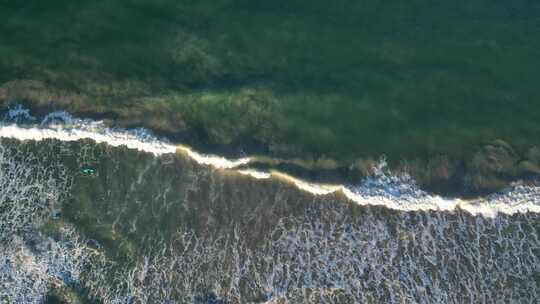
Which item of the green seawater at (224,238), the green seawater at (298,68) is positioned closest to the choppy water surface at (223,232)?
the green seawater at (224,238)

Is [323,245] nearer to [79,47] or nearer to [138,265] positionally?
[138,265]

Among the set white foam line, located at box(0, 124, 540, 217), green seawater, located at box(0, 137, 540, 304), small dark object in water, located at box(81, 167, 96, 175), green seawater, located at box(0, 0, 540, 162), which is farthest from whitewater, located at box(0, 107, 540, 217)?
small dark object in water, located at box(81, 167, 96, 175)

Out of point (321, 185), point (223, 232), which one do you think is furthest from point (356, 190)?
point (223, 232)

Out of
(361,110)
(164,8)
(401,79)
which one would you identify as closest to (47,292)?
(164,8)

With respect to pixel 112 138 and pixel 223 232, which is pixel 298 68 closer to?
pixel 223 232

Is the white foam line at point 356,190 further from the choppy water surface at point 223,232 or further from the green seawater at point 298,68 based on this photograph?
the green seawater at point 298,68

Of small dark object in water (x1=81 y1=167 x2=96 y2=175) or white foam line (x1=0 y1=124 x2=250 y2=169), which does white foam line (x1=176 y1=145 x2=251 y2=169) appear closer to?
white foam line (x1=0 y1=124 x2=250 y2=169)

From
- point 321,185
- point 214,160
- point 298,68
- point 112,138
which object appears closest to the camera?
point 321,185
